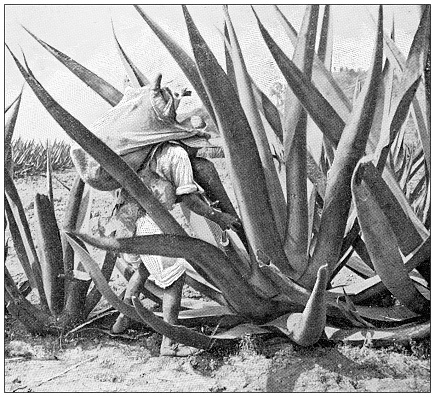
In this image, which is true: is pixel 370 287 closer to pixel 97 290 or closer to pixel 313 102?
pixel 313 102

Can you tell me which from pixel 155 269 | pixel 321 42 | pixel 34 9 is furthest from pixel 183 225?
pixel 34 9

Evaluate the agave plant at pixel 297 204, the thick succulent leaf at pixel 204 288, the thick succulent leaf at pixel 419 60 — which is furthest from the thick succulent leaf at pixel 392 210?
the thick succulent leaf at pixel 204 288

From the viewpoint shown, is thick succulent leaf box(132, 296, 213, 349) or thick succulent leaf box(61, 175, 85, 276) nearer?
thick succulent leaf box(132, 296, 213, 349)

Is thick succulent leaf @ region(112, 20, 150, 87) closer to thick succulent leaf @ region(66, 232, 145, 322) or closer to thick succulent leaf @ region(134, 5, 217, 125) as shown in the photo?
thick succulent leaf @ region(134, 5, 217, 125)

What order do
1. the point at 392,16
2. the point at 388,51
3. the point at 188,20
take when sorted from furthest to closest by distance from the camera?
the point at 392,16
the point at 388,51
the point at 188,20

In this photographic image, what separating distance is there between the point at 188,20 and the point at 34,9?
1.71 feet

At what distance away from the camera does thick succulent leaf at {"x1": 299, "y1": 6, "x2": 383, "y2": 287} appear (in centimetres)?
135

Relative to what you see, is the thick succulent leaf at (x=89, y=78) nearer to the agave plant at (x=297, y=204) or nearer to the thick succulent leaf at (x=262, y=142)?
the agave plant at (x=297, y=204)

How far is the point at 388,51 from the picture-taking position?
5.06 feet

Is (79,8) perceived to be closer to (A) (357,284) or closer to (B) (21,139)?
(B) (21,139)

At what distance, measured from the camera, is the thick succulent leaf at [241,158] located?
1419 millimetres

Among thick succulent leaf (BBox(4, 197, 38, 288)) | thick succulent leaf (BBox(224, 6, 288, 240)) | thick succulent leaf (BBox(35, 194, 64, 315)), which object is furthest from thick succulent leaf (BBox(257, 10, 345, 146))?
thick succulent leaf (BBox(4, 197, 38, 288))

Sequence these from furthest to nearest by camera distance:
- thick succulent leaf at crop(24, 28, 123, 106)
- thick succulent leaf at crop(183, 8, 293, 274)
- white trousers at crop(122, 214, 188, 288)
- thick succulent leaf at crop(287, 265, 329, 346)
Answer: thick succulent leaf at crop(24, 28, 123, 106) → white trousers at crop(122, 214, 188, 288) → thick succulent leaf at crop(183, 8, 293, 274) → thick succulent leaf at crop(287, 265, 329, 346)

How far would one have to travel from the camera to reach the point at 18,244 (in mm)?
1653
